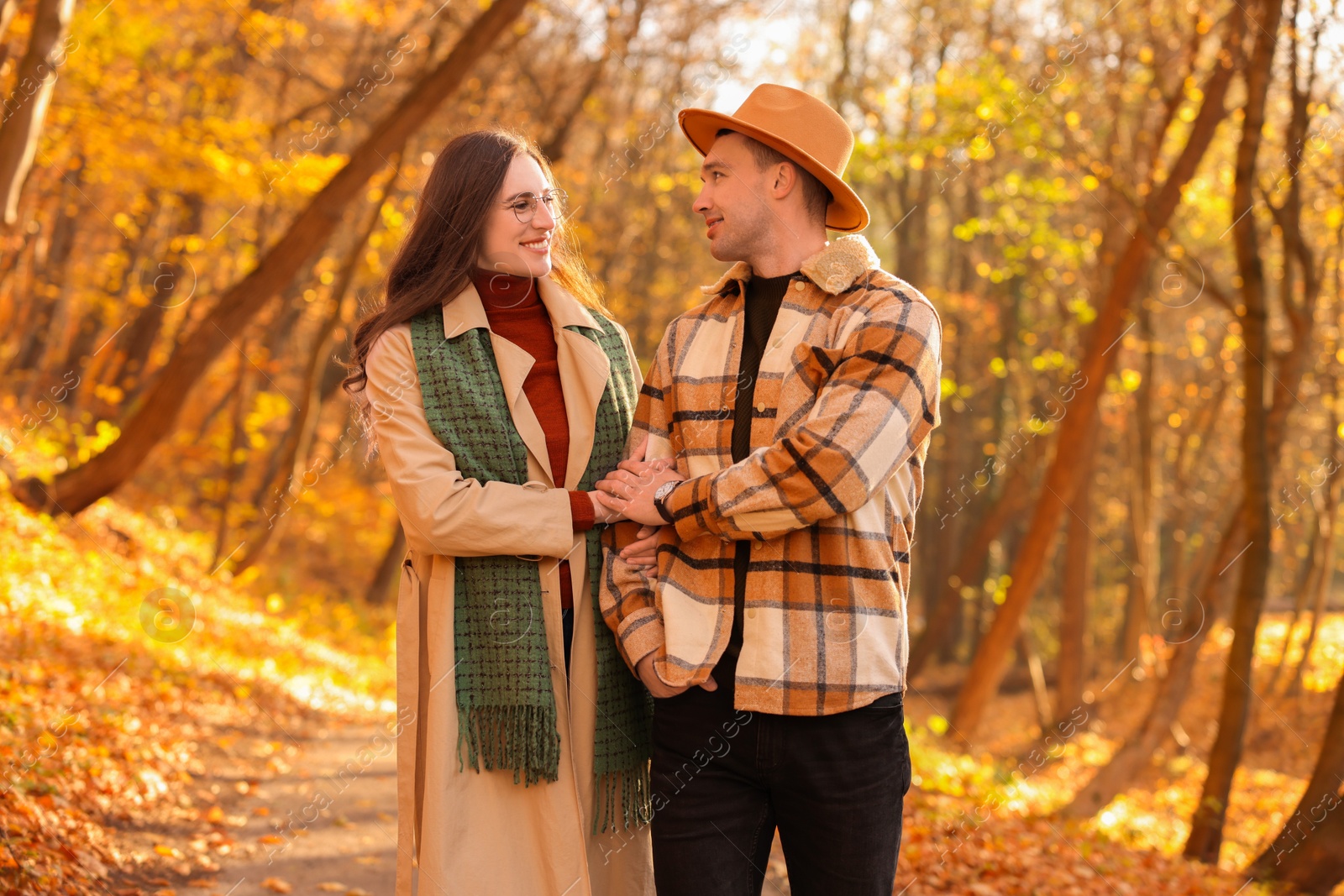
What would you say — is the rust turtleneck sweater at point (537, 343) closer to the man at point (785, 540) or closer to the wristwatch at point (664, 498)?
the man at point (785, 540)

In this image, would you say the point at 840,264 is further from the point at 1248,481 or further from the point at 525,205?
the point at 1248,481

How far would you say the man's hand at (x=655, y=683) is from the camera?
2480 millimetres

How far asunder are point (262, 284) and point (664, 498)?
23.6ft

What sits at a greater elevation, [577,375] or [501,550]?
[577,375]

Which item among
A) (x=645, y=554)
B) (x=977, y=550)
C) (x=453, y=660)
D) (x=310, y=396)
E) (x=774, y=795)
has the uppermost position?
(x=310, y=396)

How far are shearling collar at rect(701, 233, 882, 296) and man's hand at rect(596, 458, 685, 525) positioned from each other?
591 millimetres

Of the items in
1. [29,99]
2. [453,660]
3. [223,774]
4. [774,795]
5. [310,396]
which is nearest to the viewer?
[774,795]

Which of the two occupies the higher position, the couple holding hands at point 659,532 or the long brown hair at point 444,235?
the long brown hair at point 444,235

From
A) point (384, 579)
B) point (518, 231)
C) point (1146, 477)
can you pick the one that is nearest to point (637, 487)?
point (518, 231)

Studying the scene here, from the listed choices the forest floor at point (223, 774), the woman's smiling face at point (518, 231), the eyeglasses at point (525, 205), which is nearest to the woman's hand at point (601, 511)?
the woman's smiling face at point (518, 231)

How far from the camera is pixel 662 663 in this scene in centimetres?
248

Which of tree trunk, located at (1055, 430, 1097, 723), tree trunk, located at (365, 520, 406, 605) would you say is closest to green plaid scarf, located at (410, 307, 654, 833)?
tree trunk, located at (1055, 430, 1097, 723)

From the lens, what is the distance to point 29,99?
20.9 feet

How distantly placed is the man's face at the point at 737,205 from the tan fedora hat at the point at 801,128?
7 centimetres
